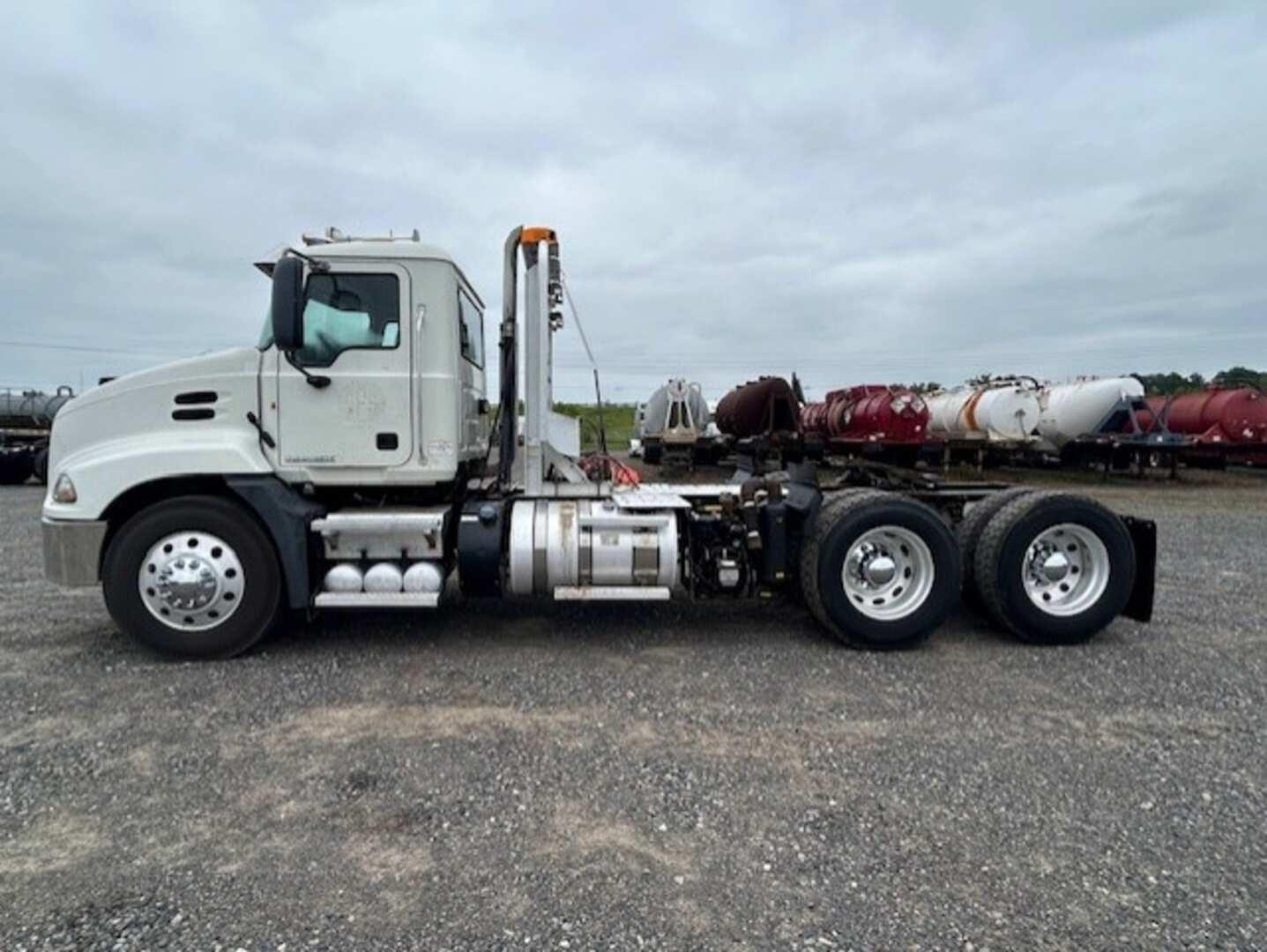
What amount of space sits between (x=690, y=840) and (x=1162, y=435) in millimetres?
19857

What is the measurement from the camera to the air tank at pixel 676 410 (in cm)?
2130

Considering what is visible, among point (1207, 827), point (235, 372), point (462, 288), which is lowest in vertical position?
point (1207, 827)

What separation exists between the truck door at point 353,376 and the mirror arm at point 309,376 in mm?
34

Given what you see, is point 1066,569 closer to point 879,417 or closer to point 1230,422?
point 879,417

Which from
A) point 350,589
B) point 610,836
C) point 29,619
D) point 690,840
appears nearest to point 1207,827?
point 690,840

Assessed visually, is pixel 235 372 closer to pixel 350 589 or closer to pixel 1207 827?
pixel 350 589

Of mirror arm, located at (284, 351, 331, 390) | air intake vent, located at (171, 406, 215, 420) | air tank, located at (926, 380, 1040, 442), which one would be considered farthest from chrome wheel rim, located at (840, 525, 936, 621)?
air tank, located at (926, 380, 1040, 442)

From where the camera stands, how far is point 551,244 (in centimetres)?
562

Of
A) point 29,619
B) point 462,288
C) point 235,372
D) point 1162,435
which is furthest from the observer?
point 1162,435

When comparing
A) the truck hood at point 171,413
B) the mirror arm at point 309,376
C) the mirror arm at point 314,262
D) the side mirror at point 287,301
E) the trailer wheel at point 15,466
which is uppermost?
the mirror arm at point 314,262

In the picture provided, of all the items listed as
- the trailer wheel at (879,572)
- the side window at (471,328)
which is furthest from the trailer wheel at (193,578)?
the trailer wheel at (879,572)

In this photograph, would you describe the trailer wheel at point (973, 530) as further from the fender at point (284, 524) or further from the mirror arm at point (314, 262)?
the mirror arm at point (314, 262)

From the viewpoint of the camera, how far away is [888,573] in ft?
17.6

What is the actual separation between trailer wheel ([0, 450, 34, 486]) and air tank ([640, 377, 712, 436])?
15.3 m
